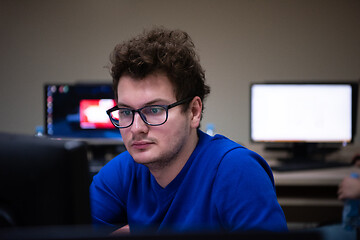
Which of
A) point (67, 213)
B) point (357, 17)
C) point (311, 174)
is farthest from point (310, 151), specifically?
point (67, 213)

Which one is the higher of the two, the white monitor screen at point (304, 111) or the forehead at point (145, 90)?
the forehead at point (145, 90)

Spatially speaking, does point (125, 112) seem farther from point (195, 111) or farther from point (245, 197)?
point (245, 197)

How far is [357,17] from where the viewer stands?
2396mm

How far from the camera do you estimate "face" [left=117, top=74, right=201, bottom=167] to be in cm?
94

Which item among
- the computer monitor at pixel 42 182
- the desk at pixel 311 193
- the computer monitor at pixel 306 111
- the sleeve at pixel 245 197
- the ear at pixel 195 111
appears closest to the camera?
the computer monitor at pixel 42 182

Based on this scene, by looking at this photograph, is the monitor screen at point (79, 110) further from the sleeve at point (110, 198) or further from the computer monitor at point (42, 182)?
the computer monitor at point (42, 182)

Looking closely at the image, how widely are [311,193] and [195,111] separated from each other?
1332 mm

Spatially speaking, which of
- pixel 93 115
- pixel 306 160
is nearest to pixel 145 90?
pixel 93 115

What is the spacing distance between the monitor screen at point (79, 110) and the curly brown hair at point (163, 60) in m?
1.21

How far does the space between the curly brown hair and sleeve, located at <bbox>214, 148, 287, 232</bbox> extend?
0.86ft

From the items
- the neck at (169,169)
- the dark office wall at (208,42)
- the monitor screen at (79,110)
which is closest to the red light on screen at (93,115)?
the monitor screen at (79,110)

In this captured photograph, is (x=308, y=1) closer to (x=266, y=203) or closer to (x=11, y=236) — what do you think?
(x=266, y=203)

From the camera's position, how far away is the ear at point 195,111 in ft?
3.46

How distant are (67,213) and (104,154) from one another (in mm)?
1911
